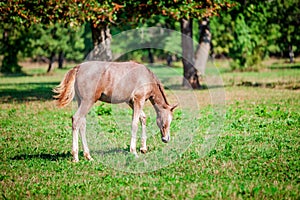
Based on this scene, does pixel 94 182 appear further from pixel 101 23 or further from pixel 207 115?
pixel 101 23

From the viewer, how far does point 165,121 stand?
12727mm

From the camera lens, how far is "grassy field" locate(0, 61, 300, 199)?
9125 millimetres

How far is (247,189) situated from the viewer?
8969 millimetres

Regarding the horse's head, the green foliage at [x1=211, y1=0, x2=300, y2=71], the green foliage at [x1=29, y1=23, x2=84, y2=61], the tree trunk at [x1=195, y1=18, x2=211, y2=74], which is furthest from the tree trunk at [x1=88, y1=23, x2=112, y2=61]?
the green foliage at [x1=29, y1=23, x2=84, y2=61]

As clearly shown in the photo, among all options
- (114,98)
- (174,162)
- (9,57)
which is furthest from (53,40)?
(174,162)

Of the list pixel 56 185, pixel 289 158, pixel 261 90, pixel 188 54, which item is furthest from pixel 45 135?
pixel 188 54

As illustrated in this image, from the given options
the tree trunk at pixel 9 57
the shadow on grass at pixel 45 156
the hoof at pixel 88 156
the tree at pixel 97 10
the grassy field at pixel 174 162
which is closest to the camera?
the grassy field at pixel 174 162

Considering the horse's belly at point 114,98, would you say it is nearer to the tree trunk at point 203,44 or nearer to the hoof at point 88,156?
the hoof at point 88,156

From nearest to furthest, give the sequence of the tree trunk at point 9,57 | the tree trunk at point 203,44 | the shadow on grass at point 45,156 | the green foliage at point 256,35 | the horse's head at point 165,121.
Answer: the shadow on grass at point 45,156 → the horse's head at point 165,121 → the tree trunk at point 203,44 → the green foliage at point 256,35 → the tree trunk at point 9,57

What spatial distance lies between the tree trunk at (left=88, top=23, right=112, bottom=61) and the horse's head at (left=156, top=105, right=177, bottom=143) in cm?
1576

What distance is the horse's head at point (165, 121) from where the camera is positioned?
12.6 metres

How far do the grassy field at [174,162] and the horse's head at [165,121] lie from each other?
49 centimetres

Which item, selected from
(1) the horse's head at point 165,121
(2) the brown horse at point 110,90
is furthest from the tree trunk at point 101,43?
(1) the horse's head at point 165,121

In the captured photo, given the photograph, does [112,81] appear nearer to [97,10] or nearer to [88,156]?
[88,156]
